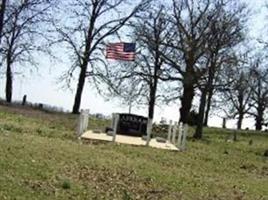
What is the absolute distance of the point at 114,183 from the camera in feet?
47.9

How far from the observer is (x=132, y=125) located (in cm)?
3394

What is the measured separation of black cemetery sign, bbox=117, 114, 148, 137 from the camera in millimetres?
33719

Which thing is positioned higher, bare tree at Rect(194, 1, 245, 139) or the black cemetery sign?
bare tree at Rect(194, 1, 245, 139)

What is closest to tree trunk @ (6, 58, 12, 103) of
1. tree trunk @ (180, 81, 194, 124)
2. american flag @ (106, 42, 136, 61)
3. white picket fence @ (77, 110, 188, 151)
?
tree trunk @ (180, 81, 194, 124)

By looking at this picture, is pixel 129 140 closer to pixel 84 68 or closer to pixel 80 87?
pixel 80 87

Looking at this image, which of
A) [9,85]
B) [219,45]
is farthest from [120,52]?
[9,85]

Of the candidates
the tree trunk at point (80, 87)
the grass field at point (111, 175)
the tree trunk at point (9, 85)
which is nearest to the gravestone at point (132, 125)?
the grass field at point (111, 175)

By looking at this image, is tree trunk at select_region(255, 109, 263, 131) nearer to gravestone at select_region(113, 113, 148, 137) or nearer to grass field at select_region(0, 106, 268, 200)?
gravestone at select_region(113, 113, 148, 137)

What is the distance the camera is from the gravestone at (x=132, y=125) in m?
33.7

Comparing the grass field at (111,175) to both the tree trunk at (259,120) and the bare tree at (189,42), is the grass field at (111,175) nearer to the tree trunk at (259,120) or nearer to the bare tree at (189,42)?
the bare tree at (189,42)

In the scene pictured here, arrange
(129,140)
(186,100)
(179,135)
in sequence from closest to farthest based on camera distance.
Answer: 1. (179,135)
2. (129,140)
3. (186,100)

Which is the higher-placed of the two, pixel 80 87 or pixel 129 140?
pixel 80 87

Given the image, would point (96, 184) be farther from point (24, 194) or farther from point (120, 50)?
point (120, 50)

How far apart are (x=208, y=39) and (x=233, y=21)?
1.83 m
